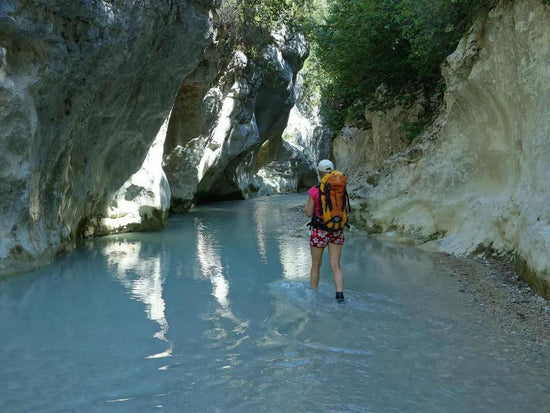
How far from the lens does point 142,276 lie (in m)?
7.93

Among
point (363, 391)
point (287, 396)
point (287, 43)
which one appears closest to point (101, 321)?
point (287, 396)

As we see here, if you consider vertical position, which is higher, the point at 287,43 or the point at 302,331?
the point at 287,43

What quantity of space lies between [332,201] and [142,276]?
3363mm

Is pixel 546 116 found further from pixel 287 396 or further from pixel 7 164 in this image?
pixel 7 164

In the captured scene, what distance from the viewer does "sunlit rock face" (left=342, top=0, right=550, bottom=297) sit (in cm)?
708

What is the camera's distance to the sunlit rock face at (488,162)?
7.08 meters

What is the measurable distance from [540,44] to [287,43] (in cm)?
1984

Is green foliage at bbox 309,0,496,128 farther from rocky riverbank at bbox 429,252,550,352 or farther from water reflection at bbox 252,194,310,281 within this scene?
rocky riverbank at bbox 429,252,550,352

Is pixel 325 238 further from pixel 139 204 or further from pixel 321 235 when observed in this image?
pixel 139 204

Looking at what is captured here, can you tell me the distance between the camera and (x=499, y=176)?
951cm

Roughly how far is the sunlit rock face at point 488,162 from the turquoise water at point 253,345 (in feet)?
4.64

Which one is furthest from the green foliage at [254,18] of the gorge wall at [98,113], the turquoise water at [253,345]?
the turquoise water at [253,345]

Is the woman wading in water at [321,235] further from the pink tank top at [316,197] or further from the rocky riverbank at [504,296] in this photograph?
the rocky riverbank at [504,296]

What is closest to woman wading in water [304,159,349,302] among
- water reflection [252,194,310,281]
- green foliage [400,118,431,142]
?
water reflection [252,194,310,281]
